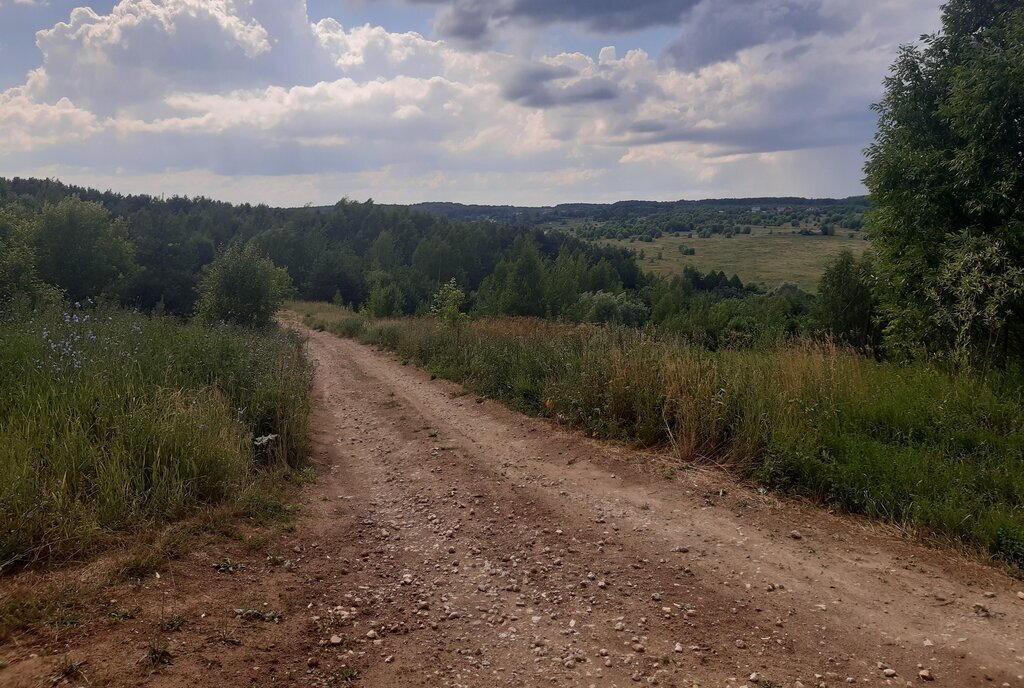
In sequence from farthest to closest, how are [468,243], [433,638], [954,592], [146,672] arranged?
[468,243] < [954,592] < [433,638] < [146,672]

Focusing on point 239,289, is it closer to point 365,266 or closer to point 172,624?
point 172,624

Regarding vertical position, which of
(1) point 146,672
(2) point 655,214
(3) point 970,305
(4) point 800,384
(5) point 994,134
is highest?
(2) point 655,214

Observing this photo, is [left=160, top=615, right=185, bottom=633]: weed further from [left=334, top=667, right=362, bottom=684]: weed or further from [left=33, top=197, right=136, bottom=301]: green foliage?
[left=33, top=197, right=136, bottom=301]: green foliage

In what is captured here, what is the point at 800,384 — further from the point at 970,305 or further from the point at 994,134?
the point at 994,134

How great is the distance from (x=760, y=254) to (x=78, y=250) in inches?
4319

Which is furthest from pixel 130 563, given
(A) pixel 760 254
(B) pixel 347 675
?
(A) pixel 760 254

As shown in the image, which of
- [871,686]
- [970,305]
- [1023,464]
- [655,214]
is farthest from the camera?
[655,214]

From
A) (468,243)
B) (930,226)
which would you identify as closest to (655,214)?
(468,243)

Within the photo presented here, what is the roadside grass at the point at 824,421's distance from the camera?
5.52 meters

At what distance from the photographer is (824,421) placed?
695 centimetres

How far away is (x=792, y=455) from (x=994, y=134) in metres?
6.73

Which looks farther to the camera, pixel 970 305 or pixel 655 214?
pixel 655 214

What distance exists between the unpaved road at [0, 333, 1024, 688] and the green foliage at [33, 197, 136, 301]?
4358 centimetres

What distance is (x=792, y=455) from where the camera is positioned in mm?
6379
